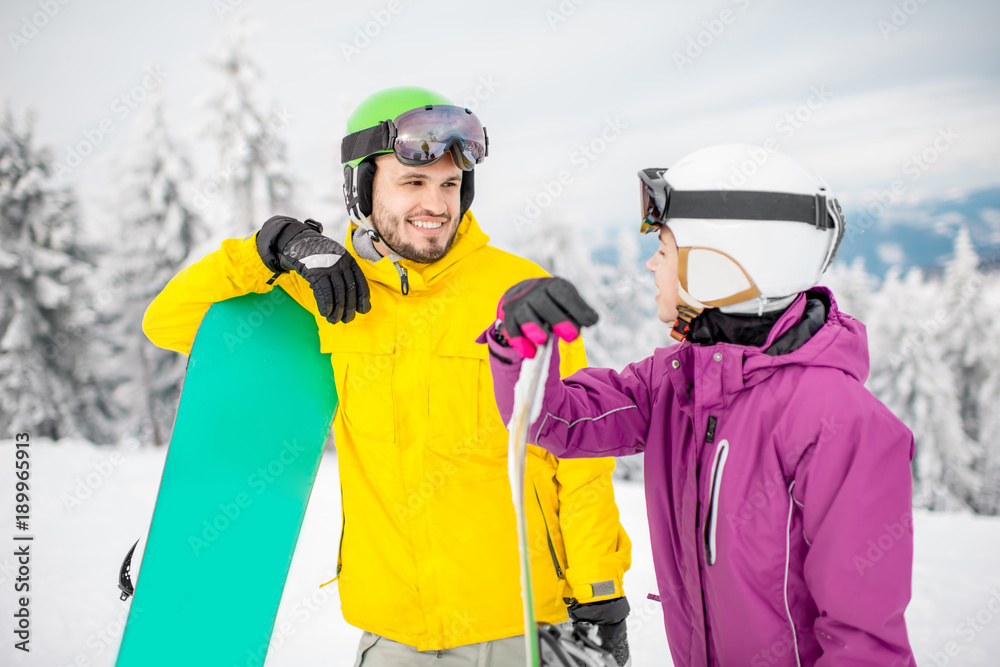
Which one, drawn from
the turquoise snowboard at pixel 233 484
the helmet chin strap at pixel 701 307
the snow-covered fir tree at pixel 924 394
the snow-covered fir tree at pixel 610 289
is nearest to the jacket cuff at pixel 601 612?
the helmet chin strap at pixel 701 307

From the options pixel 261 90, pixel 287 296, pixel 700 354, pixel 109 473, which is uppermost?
pixel 261 90

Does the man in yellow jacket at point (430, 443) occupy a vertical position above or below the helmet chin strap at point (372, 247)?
below

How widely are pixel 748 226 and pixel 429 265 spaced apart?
1.25 meters

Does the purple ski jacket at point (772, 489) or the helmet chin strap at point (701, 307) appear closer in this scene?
the purple ski jacket at point (772, 489)

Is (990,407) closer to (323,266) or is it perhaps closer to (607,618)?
(607,618)

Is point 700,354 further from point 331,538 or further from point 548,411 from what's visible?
point 331,538

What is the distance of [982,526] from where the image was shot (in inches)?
306

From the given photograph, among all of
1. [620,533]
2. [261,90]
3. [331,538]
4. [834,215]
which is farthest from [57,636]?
[261,90]

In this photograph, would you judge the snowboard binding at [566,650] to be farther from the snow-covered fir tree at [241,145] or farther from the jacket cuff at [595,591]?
the snow-covered fir tree at [241,145]

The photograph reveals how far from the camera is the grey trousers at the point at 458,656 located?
2438 mm

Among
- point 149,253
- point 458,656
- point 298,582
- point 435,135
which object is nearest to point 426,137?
point 435,135

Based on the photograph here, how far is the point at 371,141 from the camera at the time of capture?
106 inches

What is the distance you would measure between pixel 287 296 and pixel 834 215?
91.5 inches

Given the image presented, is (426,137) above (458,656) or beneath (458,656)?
above
